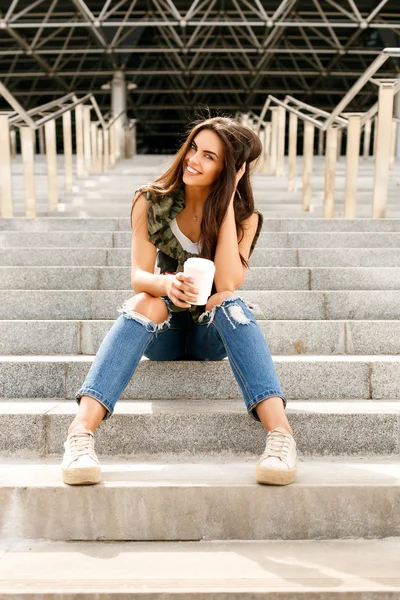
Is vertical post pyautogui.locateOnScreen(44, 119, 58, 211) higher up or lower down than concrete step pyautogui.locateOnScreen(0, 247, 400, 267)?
higher up

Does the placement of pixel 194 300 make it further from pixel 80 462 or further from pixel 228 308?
pixel 80 462

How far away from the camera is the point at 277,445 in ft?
6.16

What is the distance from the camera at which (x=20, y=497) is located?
5.99 ft

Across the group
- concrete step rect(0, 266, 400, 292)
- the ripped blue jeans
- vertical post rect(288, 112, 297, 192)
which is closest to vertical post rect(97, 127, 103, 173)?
vertical post rect(288, 112, 297, 192)

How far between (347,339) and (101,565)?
149cm

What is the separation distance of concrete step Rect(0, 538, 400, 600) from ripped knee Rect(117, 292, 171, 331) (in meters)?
0.67

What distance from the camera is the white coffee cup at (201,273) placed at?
5.76ft

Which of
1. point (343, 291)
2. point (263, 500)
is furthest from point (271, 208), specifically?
point (263, 500)

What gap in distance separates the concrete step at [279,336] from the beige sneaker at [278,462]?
844mm

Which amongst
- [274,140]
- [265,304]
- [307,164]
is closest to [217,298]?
[265,304]

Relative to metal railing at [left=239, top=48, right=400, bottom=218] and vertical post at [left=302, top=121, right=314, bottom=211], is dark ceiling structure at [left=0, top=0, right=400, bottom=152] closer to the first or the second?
vertical post at [left=302, top=121, right=314, bottom=211]

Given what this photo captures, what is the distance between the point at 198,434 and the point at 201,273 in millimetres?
660

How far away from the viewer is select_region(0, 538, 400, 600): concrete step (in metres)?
1.53

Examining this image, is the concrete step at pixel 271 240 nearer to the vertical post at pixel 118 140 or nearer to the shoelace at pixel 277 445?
the shoelace at pixel 277 445
